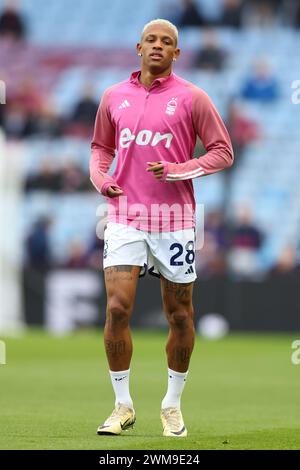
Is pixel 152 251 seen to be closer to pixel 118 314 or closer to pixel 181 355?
pixel 118 314

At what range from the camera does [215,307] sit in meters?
19.2

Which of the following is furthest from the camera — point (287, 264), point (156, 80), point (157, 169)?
point (287, 264)

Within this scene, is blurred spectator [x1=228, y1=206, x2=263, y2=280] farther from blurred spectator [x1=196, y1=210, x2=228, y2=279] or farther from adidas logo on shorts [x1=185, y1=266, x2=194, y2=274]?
adidas logo on shorts [x1=185, y1=266, x2=194, y2=274]

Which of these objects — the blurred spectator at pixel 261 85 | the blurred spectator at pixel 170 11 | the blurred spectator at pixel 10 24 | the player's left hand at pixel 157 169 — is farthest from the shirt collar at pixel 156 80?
the blurred spectator at pixel 10 24

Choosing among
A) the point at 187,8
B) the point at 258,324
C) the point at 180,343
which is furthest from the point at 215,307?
the point at 180,343

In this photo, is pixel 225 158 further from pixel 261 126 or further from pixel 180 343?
pixel 261 126

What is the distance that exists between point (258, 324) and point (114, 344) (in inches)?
480

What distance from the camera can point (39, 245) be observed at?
802 inches

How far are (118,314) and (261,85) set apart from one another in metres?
17.6

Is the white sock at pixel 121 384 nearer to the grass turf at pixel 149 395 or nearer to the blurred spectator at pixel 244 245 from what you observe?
the grass turf at pixel 149 395

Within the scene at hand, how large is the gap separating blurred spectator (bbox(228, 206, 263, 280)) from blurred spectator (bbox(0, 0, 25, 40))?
7852 millimetres

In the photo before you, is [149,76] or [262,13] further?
[262,13]

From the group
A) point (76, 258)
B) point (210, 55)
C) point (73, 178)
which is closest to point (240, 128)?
point (210, 55)

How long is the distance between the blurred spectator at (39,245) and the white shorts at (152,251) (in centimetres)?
1282
